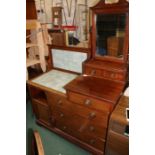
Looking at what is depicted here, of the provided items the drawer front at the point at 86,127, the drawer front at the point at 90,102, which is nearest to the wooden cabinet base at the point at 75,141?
the drawer front at the point at 86,127

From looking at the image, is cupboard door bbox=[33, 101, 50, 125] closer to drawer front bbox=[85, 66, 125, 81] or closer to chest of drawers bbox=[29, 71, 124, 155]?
chest of drawers bbox=[29, 71, 124, 155]

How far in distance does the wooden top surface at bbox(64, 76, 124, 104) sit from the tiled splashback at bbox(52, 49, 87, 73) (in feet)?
0.88

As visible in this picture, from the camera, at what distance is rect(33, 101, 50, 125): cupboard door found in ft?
5.72

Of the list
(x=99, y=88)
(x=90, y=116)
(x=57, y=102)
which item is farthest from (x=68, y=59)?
(x=90, y=116)

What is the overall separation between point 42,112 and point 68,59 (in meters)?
0.74

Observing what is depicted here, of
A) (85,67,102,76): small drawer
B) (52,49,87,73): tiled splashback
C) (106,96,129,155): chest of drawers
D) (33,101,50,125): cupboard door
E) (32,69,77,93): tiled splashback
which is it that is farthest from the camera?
(33,101,50,125): cupboard door

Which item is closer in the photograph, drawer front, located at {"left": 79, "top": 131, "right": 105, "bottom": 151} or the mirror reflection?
the mirror reflection

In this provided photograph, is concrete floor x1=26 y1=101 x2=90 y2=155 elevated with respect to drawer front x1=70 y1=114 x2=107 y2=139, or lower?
lower

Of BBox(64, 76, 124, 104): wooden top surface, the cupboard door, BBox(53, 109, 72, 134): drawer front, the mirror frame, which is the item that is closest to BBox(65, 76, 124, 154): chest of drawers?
BBox(64, 76, 124, 104): wooden top surface

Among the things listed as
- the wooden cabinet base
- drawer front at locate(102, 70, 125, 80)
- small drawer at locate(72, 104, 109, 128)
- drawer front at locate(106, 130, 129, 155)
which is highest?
drawer front at locate(102, 70, 125, 80)

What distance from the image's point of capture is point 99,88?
1.28 m
